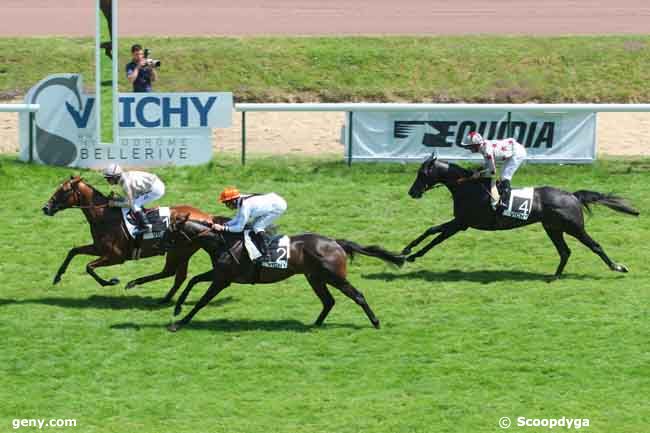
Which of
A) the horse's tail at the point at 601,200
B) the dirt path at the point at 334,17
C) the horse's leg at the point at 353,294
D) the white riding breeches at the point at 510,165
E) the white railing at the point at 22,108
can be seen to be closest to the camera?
the horse's leg at the point at 353,294

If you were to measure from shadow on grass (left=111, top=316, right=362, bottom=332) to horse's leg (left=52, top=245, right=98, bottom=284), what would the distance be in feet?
4.60

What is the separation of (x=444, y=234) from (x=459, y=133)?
4.75 metres

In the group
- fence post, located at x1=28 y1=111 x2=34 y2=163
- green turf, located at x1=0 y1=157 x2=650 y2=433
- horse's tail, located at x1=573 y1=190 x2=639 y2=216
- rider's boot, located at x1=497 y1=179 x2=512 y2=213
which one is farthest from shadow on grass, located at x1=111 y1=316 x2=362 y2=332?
fence post, located at x1=28 y1=111 x2=34 y2=163

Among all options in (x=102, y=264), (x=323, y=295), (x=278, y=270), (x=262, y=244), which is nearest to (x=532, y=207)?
(x=323, y=295)

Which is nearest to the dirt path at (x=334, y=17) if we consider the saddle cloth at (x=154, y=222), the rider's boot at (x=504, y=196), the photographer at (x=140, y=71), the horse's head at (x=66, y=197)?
the photographer at (x=140, y=71)

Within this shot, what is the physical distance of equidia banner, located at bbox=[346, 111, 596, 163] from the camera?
22.0 m

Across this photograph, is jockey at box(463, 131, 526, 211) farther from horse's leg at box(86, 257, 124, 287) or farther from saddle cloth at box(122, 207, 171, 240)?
Answer: horse's leg at box(86, 257, 124, 287)

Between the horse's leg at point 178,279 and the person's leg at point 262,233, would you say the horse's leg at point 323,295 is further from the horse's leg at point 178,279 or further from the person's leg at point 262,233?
the horse's leg at point 178,279

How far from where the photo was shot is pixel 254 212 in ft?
48.0

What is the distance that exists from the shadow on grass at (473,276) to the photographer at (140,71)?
7238 mm

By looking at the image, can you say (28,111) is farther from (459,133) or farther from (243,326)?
(243,326)

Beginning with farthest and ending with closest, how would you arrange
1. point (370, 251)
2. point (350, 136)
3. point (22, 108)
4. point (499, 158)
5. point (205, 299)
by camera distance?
point (350, 136)
point (22, 108)
point (499, 158)
point (370, 251)
point (205, 299)

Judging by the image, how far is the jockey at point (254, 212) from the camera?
14562 millimetres

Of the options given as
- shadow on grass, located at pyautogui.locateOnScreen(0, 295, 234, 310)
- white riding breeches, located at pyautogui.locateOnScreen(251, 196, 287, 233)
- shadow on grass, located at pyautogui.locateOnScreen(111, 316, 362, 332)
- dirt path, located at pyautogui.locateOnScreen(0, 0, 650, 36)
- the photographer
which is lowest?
shadow on grass, located at pyautogui.locateOnScreen(0, 295, 234, 310)
